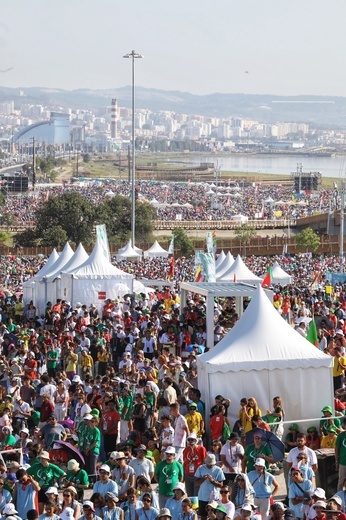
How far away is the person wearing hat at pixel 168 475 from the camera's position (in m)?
9.80

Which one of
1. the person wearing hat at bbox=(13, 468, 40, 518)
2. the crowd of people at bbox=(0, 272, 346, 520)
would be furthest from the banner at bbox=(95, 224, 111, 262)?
the person wearing hat at bbox=(13, 468, 40, 518)

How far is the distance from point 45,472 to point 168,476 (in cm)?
107

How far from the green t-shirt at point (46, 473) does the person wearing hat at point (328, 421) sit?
10.3ft

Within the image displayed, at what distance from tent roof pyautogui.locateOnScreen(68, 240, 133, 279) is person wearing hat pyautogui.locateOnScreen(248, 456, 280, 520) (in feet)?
55.9

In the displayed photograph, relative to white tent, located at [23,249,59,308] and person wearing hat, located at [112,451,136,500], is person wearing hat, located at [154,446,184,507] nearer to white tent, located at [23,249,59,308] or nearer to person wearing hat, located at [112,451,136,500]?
person wearing hat, located at [112,451,136,500]

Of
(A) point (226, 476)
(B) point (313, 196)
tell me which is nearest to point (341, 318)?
(A) point (226, 476)

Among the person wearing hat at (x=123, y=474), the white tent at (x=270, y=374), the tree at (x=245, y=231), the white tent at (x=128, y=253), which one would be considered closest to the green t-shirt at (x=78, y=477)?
the person wearing hat at (x=123, y=474)

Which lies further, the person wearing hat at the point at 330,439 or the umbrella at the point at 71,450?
the person wearing hat at the point at 330,439

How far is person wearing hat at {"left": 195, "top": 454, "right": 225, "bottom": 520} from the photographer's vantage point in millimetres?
9445

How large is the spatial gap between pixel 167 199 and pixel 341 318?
354ft

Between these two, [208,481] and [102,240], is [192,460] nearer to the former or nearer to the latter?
[208,481]

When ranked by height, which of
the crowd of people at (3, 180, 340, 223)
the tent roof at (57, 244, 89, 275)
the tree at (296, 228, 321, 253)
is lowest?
the crowd of people at (3, 180, 340, 223)

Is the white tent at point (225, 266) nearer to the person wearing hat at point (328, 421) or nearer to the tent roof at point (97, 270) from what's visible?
the tent roof at point (97, 270)

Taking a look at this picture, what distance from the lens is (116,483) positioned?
31.4 ft
